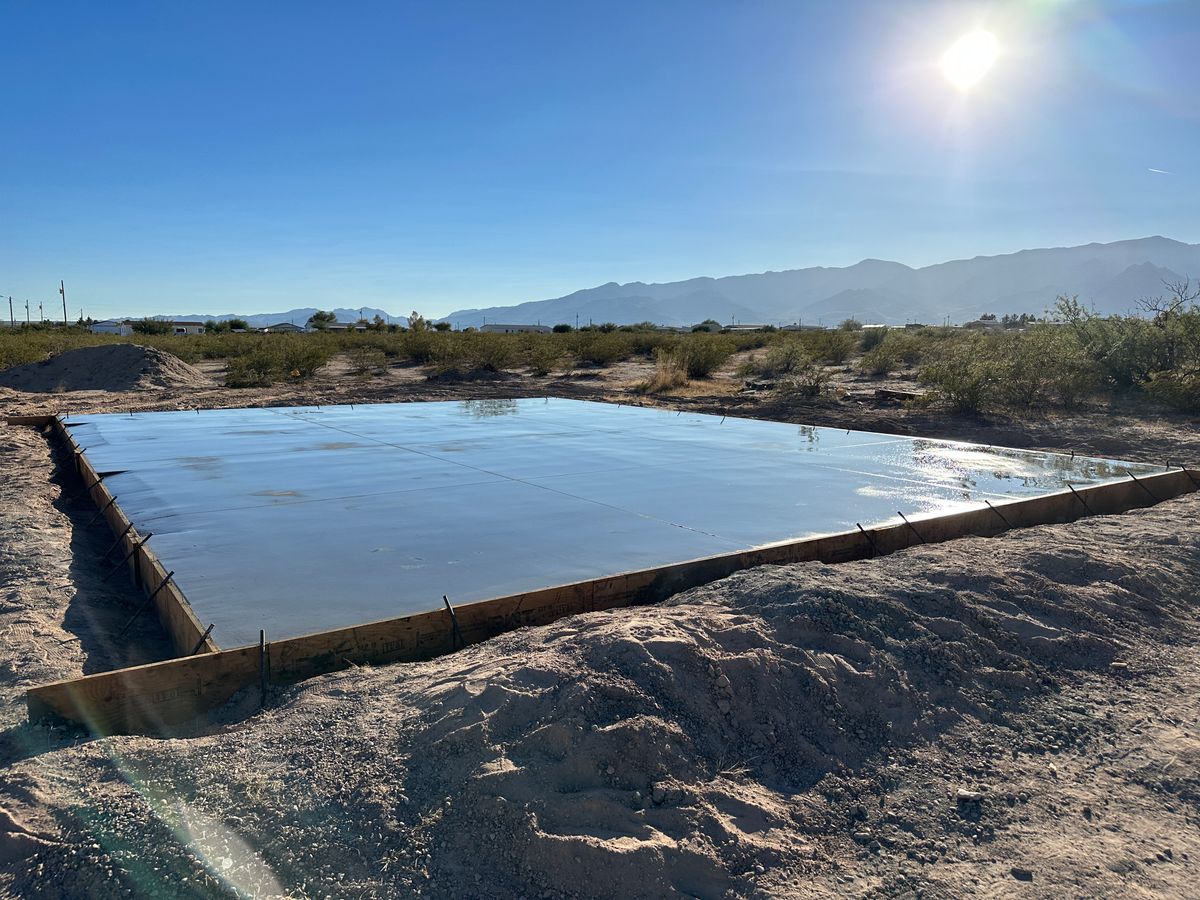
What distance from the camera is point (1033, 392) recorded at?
1474 centimetres

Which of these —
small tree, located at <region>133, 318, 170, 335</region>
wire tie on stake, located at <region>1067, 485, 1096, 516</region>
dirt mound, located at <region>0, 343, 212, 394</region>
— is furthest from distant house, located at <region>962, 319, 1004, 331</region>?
small tree, located at <region>133, 318, 170, 335</region>

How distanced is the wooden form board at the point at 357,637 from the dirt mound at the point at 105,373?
16.6 m

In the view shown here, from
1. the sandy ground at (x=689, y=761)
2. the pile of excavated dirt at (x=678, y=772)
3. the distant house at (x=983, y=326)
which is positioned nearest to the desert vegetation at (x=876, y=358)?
the distant house at (x=983, y=326)

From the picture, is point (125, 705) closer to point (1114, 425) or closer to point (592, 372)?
point (1114, 425)

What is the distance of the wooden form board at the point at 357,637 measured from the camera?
3137 mm

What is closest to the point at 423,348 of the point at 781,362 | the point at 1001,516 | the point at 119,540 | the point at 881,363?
the point at 781,362

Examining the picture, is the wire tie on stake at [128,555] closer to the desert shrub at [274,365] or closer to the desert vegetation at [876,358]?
the desert vegetation at [876,358]

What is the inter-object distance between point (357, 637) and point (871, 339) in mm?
33739

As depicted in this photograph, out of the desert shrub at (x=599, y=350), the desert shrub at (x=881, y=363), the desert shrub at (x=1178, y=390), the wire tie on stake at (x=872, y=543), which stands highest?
the desert shrub at (x=599, y=350)

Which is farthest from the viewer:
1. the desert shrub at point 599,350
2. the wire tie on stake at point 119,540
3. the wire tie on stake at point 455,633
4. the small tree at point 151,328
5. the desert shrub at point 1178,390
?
the small tree at point 151,328

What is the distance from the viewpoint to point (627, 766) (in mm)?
2807

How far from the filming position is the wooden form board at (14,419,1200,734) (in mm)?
3137

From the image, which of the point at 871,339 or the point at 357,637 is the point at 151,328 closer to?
the point at 871,339

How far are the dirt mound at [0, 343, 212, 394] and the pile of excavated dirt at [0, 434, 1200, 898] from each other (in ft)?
62.4
